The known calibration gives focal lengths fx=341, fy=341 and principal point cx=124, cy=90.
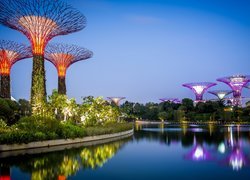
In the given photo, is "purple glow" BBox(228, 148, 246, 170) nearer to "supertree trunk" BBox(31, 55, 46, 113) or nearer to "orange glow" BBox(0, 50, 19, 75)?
"supertree trunk" BBox(31, 55, 46, 113)

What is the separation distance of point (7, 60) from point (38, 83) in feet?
38.0

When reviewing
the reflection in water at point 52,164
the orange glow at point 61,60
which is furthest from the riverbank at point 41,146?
the orange glow at point 61,60

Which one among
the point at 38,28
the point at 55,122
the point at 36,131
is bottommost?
the point at 36,131

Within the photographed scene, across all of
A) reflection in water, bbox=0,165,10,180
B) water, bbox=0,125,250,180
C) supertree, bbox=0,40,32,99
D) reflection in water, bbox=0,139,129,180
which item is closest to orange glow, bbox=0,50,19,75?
supertree, bbox=0,40,32,99

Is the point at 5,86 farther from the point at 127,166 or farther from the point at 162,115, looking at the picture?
the point at 162,115

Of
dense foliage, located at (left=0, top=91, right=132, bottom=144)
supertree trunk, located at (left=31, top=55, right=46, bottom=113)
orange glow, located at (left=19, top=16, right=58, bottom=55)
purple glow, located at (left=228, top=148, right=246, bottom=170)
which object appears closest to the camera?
purple glow, located at (left=228, top=148, right=246, bottom=170)

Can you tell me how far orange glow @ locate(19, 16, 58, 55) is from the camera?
27.6 meters

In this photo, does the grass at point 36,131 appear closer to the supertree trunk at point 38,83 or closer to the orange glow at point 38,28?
the supertree trunk at point 38,83

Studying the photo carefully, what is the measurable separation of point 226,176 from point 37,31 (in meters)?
21.8

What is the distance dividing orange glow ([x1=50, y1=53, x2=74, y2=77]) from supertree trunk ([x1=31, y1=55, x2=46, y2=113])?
9.13m

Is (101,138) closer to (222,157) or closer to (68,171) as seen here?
(222,157)

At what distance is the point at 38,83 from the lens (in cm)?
2850

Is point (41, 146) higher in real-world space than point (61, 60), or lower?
lower

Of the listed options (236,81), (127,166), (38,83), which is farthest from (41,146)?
(236,81)
